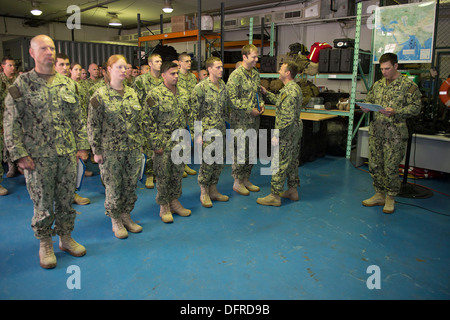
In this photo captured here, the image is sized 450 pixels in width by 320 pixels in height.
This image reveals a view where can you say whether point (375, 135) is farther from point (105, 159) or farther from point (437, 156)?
point (105, 159)

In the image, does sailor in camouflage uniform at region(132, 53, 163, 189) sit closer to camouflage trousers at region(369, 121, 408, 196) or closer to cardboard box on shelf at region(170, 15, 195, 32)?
camouflage trousers at region(369, 121, 408, 196)

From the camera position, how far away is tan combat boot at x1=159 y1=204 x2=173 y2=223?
3.76 m

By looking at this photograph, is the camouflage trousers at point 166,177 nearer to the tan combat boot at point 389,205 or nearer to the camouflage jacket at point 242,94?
the camouflage jacket at point 242,94

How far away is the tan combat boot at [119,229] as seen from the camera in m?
3.38

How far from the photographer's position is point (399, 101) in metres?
3.94

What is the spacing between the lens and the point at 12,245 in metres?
3.21

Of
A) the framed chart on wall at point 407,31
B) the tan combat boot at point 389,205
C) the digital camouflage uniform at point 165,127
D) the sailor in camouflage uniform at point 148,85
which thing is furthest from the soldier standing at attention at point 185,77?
the framed chart on wall at point 407,31

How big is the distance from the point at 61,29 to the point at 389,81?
17.0 m

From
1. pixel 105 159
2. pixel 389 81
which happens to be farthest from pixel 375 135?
pixel 105 159

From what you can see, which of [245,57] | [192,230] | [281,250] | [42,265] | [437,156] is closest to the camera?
[42,265]

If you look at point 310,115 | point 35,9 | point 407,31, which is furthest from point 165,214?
point 35,9

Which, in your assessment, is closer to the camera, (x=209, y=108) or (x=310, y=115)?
(x=209, y=108)

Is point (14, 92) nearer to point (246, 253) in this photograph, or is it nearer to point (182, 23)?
point (246, 253)

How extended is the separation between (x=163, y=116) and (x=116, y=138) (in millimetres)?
623
